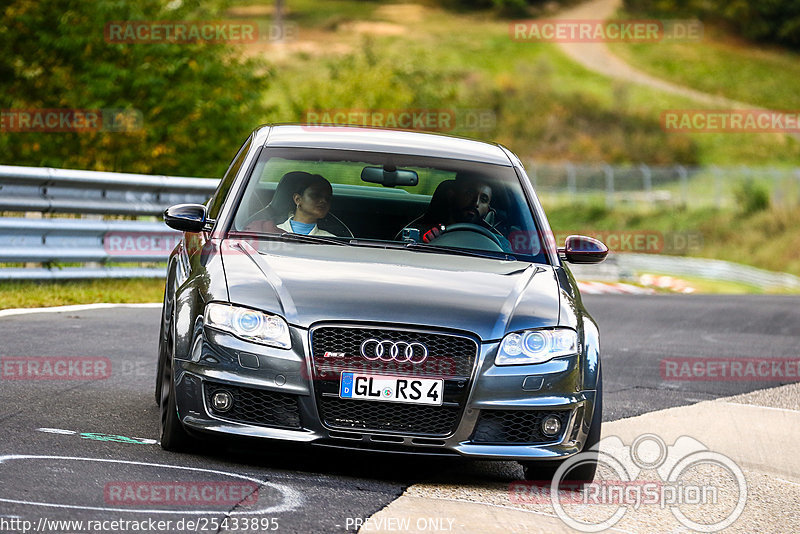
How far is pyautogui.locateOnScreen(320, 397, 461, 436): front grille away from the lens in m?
5.95

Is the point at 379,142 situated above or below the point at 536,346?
above

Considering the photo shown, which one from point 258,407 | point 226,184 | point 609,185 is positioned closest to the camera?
point 258,407

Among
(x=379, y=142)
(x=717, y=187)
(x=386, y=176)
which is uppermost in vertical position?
(x=379, y=142)

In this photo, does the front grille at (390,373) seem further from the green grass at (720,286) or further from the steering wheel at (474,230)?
the green grass at (720,286)

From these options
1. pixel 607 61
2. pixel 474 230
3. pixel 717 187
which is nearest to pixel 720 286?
pixel 717 187

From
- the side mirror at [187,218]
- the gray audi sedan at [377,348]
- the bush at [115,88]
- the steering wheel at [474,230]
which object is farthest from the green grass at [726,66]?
the gray audi sedan at [377,348]

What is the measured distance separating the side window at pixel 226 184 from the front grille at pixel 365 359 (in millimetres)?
1650

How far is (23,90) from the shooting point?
30203 millimetres

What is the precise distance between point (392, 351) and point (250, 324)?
619 millimetres

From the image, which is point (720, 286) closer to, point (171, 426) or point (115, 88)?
point (115, 88)

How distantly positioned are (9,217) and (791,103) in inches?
2946

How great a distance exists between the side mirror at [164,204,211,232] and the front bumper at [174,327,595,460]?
114cm

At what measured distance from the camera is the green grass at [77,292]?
12.1m

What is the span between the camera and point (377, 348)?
19.3ft
